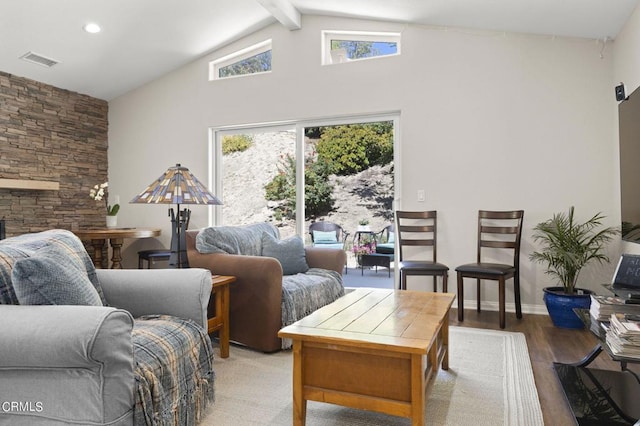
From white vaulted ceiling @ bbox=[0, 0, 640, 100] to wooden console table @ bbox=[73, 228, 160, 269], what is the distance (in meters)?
1.82

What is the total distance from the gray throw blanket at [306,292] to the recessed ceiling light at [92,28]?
3.07 meters

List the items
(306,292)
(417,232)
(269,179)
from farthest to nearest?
(269,179) → (417,232) → (306,292)

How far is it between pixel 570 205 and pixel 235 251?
3000 millimetres

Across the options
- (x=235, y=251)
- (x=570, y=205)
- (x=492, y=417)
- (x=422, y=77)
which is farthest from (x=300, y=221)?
(x=492, y=417)

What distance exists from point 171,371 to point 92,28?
150 inches

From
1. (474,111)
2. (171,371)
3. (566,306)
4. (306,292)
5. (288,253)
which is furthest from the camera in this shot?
(474,111)

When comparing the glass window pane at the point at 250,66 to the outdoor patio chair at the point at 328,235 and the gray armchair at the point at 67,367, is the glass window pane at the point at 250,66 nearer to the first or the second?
the outdoor patio chair at the point at 328,235

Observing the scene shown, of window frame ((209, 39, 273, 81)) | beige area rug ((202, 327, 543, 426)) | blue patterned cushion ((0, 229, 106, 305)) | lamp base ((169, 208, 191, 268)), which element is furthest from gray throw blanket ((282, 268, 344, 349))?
window frame ((209, 39, 273, 81))

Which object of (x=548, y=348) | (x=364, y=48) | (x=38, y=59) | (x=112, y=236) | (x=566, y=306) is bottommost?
(x=548, y=348)

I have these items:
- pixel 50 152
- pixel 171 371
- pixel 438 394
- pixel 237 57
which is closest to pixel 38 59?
pixel 50 152

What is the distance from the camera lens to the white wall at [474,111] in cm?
380

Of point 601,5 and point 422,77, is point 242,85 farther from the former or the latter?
point 601,5

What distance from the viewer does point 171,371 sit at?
5.35 feet

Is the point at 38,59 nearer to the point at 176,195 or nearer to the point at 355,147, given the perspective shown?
the point at 176,195
